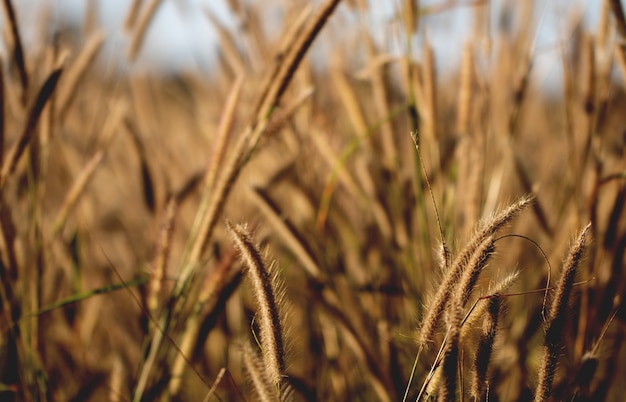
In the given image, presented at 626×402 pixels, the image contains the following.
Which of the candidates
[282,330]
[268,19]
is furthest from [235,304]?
[268,19]

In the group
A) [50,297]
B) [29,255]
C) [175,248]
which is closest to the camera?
[29,255]

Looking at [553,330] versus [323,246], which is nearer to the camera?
[553,330]

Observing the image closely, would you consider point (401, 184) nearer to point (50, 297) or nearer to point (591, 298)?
point (591, 298)

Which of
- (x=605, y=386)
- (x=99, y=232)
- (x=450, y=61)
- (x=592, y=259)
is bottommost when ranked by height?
(x=99, y=232)

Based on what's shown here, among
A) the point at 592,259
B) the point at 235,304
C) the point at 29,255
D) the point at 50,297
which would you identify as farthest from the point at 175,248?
the point at 592,259

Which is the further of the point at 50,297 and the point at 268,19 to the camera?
the point at 268,19

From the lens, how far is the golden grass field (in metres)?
0.61

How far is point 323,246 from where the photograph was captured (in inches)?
47.0

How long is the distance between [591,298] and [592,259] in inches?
2.4

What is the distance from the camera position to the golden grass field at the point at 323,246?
0.61 metres

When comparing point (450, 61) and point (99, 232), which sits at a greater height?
point (450, 61)

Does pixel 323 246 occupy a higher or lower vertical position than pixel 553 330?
lower

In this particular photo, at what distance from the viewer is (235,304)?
1.34m

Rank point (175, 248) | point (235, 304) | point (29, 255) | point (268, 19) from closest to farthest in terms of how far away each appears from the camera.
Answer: point (29, 255)
point (235, 304)
point (175, 248)
point (268, 19)
